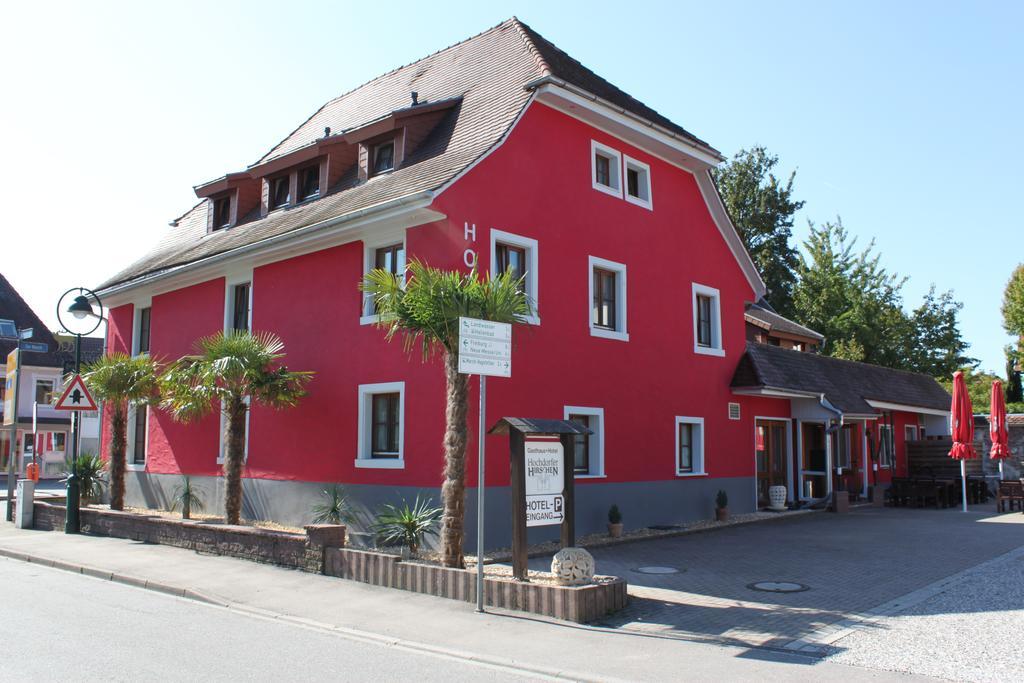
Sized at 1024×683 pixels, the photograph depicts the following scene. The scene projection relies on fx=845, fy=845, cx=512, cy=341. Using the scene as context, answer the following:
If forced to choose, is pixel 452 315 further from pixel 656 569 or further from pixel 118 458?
pixel 118 458

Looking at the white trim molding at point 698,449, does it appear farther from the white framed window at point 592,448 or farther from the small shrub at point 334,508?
the small shrub at point 334,508

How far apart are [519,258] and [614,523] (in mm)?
5224

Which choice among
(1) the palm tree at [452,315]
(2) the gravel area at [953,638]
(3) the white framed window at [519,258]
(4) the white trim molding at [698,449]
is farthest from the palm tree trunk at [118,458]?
(2) the gravel area at [953,638]

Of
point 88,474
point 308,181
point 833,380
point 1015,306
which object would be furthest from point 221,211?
point 1015,306

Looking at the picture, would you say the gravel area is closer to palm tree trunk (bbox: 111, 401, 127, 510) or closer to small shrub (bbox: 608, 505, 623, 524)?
A: small shrub (bbox: 608, 505, 623, 524)

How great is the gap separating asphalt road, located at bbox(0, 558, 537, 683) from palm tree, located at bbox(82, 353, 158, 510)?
7.90 metres

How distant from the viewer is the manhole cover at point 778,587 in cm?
1038

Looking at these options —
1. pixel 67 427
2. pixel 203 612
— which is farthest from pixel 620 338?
pixel 67 427

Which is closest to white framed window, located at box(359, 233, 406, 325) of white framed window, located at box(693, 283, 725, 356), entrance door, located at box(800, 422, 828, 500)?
white framed window, located at box(693, 283, 725, 356)

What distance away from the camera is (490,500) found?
1379cm

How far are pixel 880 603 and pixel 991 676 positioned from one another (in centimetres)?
294

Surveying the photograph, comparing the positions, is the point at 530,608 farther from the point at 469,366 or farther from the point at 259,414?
the point at 259,414

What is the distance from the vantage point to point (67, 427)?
48781 mm

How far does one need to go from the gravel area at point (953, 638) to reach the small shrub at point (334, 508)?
9157 mm
